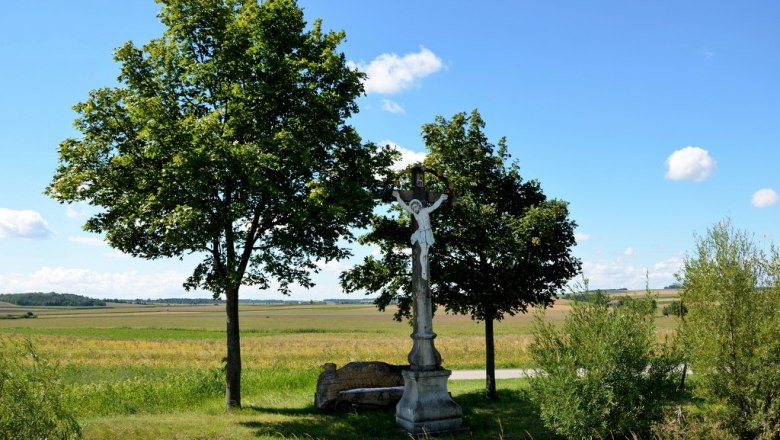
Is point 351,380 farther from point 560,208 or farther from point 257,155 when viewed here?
point 560,208

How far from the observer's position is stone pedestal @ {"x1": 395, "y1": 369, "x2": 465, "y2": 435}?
41.8 feet

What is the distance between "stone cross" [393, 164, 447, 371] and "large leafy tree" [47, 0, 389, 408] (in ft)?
7.13

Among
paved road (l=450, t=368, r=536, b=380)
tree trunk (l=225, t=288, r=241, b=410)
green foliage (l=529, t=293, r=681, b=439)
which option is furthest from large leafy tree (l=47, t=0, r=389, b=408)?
paved road (l=450, t=368, r=536, b=380)

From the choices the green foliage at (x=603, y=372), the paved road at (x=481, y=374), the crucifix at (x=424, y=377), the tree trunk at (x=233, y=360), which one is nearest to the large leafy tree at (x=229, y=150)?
the tree trunk at (x=233, y=360)

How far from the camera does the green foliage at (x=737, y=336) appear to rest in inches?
392

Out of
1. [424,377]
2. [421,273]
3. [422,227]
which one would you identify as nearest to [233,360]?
[424,377]

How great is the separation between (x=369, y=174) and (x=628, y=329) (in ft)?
31.2

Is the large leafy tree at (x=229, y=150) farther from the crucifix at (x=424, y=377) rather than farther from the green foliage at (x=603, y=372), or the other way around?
the green foliage at (x=603, y=372)

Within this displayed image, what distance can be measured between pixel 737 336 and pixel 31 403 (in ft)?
37.7

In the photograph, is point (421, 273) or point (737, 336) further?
point (421, 273)

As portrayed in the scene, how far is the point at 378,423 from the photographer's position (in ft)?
47.3

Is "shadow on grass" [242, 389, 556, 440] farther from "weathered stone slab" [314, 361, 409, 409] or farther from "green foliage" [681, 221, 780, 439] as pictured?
"green foliage" [681, 221, 780, 439]

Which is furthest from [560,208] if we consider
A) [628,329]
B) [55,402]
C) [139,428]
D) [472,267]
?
[55,402]

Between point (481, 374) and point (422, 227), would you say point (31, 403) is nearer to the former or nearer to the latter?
point (422, 227)
